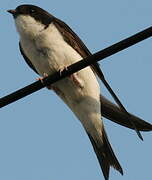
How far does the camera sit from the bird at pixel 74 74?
496cm

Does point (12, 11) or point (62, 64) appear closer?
point (62, 64)

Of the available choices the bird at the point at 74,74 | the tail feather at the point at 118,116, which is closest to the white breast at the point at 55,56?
the bird at the point at 74,74

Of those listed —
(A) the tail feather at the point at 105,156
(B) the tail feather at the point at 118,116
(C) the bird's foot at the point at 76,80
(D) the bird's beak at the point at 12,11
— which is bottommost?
(A) the tail feather at the point at 105,156

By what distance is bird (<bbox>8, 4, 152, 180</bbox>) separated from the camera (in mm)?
4961

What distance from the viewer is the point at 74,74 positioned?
16.7 feet

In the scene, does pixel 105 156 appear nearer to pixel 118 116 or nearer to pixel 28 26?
pixel 118 116

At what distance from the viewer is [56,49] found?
4977 mm

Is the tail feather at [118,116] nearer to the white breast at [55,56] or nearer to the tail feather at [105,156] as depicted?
the white breast at [55,56]

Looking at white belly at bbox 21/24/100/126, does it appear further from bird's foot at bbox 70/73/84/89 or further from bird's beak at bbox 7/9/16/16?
bird's beak at bbox 7/9/16/16

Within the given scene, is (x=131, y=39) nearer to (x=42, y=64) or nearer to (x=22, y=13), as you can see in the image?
(x=42, y=64)

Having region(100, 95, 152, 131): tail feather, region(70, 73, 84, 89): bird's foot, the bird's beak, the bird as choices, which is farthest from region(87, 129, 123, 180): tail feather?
the bird's beak

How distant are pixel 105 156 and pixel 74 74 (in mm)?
785

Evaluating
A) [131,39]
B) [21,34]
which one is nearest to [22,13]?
[21,34]

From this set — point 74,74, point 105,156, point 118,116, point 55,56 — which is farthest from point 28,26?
point 105,156
